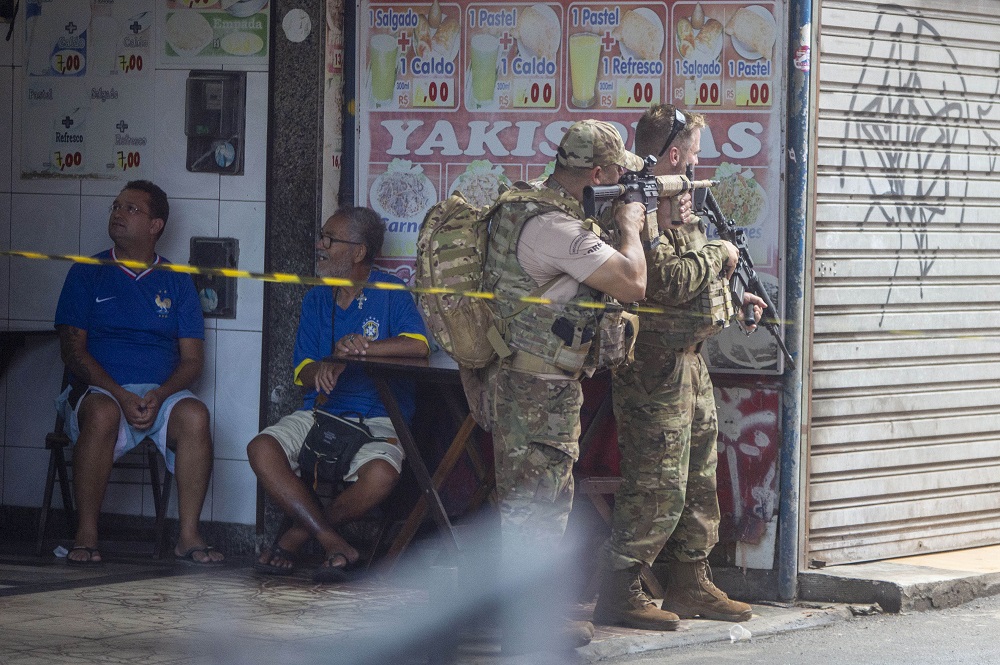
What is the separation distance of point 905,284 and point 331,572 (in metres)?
2.87

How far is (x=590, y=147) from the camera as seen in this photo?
4.76 meters

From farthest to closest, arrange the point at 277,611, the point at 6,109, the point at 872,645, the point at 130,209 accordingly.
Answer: the point at 6,109 < the point at 130,209 < the point at 277,611 < the point at 872,645

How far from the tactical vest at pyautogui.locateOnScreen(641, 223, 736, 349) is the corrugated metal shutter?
2.98 feet

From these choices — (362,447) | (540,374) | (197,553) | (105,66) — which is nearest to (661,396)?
(540,374)

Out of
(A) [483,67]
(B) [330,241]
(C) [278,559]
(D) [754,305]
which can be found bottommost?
(C) [278,559]

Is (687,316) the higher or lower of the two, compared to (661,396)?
higher

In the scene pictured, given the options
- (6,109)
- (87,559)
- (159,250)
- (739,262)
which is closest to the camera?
(739,262)

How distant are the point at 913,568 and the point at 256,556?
2964mm

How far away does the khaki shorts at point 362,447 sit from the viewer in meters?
5.97

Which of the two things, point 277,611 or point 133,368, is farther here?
point 133,368

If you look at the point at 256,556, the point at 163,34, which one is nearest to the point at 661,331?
the point at 256,556

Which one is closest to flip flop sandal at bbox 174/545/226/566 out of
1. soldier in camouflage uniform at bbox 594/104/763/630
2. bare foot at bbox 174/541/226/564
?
bare foot at bbox 174/541/226/564

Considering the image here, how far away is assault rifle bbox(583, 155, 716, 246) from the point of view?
4.69 metres

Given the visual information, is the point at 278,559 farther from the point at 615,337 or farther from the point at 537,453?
the point at 615,337
